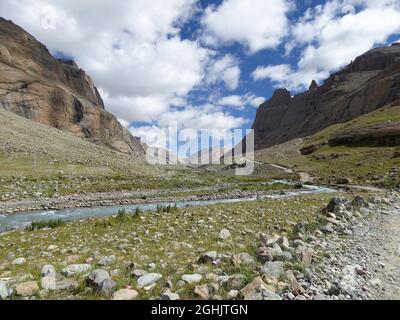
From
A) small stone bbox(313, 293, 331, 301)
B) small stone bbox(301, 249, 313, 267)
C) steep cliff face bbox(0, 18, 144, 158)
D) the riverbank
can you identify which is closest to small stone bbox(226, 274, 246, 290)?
small stone bbox(313, 293, 331, 301)

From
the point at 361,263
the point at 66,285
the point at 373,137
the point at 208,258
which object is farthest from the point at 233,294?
the point at 373,137

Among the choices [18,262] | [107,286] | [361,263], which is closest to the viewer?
[107,286]

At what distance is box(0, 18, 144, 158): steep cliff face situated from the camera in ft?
430

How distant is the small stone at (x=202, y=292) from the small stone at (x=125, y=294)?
1.43 m

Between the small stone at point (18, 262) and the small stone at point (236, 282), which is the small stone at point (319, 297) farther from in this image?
the small stone at point (18, 262)

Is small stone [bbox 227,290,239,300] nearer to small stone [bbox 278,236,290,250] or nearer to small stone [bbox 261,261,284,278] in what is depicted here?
small stone [bbox 261,261,284,278]

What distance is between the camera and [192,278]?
299 inches

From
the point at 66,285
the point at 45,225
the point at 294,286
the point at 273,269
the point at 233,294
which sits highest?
the point at 273,269

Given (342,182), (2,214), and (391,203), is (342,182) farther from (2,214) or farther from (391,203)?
(2,214)

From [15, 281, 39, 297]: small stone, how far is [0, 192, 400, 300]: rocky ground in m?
0.02

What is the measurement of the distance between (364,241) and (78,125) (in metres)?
166

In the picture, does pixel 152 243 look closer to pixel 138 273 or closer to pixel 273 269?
pixel 138 273

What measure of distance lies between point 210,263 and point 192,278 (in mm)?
1377
